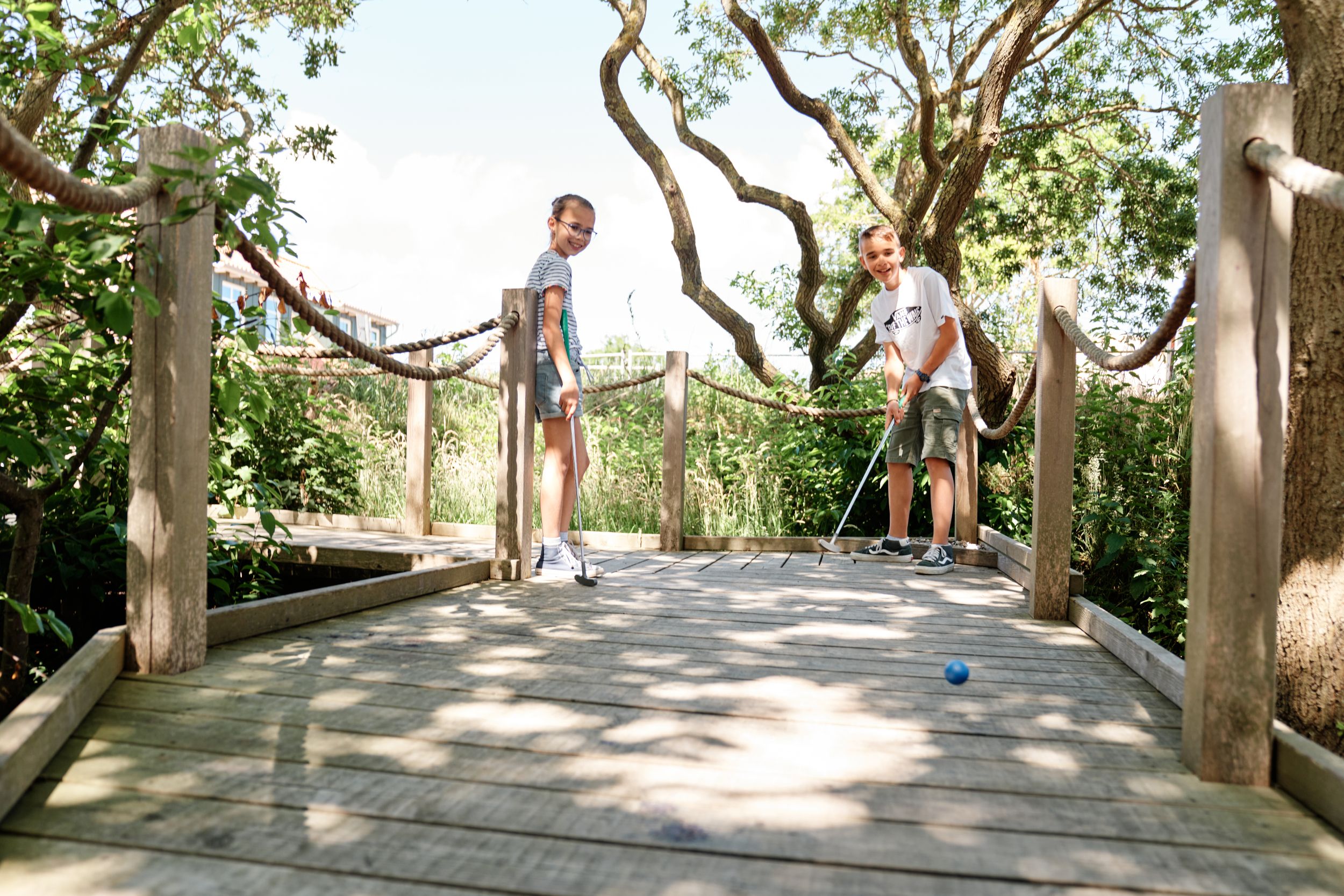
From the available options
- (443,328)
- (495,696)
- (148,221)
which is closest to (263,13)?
(443,328)

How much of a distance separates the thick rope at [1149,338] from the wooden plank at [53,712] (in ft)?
8.20

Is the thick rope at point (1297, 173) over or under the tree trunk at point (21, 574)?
over

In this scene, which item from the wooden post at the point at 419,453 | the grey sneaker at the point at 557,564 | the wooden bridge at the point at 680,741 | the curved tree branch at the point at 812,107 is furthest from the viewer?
the curved tree branch at the point at 812,107

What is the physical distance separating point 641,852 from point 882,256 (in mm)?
3910

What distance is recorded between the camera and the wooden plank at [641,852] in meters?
1.37

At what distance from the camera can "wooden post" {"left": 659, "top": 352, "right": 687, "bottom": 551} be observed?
6.07m

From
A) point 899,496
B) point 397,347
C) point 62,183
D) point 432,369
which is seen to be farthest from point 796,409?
point 62,183

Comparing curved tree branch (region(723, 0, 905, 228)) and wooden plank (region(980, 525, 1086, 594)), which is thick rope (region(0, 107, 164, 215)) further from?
curved tree branch (region(723, 0, 905, 228))

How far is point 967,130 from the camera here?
8.55 meters

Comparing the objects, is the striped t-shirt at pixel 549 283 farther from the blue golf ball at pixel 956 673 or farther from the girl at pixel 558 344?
the blue golf ball at pixel 956 673

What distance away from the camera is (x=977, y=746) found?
1984 mm

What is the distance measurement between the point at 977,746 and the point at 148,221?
2338 mm

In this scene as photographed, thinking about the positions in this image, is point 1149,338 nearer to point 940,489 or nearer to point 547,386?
point 940,489

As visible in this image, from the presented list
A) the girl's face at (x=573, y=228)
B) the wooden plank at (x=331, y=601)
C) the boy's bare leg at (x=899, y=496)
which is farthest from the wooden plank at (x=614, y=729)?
the boy's bare leg at (x=899, y=496)
